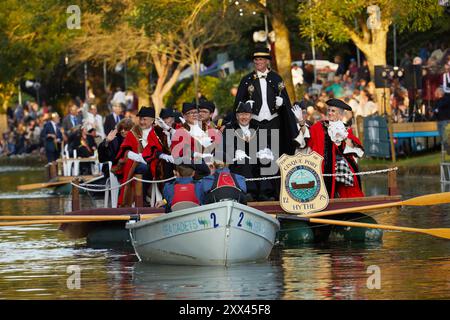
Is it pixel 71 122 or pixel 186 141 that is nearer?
pixel 186 141

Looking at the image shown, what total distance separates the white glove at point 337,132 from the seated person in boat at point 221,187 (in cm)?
317

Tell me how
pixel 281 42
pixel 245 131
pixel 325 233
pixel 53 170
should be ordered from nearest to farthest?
pixel 245 131, pixel 325 233, pixel 53 170, pixel 281 42

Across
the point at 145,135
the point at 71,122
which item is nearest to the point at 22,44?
the point at 71,122

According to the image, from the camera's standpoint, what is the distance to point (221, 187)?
63.1 feet

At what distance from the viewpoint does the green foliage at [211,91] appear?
174 ft

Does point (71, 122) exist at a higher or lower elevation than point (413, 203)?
higher

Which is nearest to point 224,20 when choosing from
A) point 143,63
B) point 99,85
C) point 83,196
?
point 143,63

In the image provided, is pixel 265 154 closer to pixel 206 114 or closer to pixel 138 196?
pixel 206 114

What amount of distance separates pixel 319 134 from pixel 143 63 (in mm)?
41924

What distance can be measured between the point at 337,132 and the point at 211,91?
3487cm

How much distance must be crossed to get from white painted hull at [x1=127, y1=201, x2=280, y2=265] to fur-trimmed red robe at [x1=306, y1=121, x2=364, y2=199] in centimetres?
310

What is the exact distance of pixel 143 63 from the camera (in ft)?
210

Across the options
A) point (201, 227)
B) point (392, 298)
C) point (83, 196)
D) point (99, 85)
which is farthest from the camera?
point (99, 85)

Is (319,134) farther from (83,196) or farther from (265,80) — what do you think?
(83,196)
